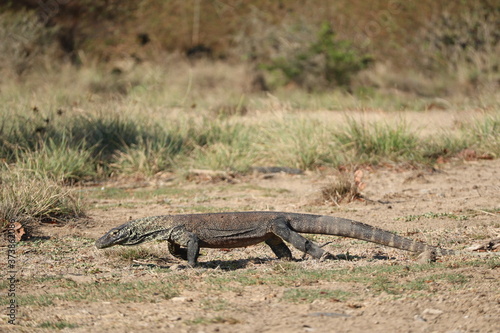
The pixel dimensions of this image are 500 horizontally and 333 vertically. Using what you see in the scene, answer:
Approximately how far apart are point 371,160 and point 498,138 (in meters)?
2.06

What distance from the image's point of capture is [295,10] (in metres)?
35.4

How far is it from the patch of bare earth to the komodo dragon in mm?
187

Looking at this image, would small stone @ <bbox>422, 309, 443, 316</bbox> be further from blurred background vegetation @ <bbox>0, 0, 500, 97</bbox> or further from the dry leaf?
blurred background vegetation @ <bbox>0, 0, 500, 97</bbox>

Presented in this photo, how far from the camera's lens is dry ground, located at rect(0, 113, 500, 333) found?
3.90 meters

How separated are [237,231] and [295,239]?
461 millimetres

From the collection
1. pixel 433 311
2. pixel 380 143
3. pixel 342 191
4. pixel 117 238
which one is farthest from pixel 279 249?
pixel 380 143

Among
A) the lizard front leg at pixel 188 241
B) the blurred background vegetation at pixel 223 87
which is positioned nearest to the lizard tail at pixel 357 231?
the lizard front leg at pixel 188 241

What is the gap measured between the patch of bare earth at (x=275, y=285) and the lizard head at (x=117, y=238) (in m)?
0.22

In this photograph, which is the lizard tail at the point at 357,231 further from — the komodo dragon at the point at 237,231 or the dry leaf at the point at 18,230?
the dry leaf at the point at 18,230

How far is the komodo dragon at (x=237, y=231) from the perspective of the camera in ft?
17.6

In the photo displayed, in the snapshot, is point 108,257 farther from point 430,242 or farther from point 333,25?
point 333,25

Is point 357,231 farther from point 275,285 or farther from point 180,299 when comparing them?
point 180,299

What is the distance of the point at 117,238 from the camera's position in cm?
539

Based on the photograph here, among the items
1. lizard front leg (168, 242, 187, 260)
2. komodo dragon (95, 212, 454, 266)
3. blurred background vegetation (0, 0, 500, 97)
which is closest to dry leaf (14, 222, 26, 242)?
komodo dragon (95, 212, 454, 266)
